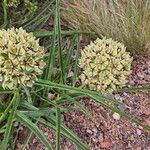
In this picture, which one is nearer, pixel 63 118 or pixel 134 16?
pixel 63 118

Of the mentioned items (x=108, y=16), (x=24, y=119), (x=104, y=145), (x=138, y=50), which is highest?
(x=108, y=16)

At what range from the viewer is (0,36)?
1561 millimetres

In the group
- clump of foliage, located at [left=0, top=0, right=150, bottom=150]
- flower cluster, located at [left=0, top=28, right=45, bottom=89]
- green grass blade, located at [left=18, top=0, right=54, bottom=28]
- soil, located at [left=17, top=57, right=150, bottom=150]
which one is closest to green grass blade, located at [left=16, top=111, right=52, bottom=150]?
clump of foliage, located at [left=0, top=0, right=150, bottom=150]

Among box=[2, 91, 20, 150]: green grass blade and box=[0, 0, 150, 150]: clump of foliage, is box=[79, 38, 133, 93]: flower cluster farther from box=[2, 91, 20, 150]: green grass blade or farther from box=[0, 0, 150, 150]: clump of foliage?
box=[2, 91, 20, 150]: green grass blade

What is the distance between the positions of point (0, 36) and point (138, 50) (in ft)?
3.19

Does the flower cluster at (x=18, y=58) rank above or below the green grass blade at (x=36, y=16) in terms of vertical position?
below

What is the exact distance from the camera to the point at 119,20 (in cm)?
235

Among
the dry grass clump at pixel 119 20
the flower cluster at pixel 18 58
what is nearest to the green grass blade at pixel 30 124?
the flower cluster at pixel 18 58

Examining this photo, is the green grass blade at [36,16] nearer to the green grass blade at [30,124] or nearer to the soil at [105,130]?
the soil at [105,130]

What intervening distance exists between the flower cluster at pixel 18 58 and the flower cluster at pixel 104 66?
0.58 ft

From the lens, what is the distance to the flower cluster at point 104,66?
1603 millimetres

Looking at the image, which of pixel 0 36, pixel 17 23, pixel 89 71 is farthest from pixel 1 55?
pixel 17 23

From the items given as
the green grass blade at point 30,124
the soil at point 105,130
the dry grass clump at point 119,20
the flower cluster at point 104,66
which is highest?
the dry grass clump at point 119,20

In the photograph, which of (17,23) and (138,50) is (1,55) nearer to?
(17,23)
